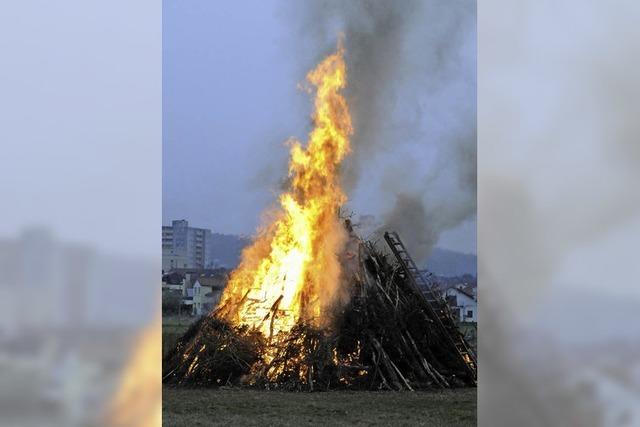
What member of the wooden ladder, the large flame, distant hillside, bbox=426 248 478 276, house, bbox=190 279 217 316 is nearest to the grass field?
house, bbox=190 279 217 316

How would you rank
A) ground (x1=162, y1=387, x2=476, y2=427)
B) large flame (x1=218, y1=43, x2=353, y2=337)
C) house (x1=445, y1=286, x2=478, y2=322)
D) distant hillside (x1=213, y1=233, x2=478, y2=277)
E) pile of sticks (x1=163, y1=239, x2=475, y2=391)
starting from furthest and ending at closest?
distant hillside (x1=213, y1=233, x2=478, y2=277) < house (x1=445, y1=286, x2=478, y2=322) < large flame (x1=218, y1=43, x2=353, y2=337) < pile of sticks (x1=163, y1=239, x2=475, y2=391) < ground (x1=162, y1=387, x2=476, y2=427)

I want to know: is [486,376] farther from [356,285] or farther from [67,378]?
[356,285]

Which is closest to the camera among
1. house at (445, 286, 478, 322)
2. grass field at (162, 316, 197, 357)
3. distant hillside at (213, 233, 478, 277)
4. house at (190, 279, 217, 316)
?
grass field at (162, 316, 197, 357)

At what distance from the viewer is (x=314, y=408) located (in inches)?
228

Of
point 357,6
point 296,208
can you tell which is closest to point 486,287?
point 296,208

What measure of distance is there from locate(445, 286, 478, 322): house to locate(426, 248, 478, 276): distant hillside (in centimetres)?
14

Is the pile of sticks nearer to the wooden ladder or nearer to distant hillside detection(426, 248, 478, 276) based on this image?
the wooden ladder

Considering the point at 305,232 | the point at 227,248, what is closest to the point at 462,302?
the point at 305,232

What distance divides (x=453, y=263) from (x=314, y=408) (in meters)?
2.21

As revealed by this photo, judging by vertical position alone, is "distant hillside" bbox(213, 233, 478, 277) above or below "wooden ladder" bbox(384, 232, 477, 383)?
above

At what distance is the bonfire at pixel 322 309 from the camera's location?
21.3 feet

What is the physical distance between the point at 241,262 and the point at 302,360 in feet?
3.32

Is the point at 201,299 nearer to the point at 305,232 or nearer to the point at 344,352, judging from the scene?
the point at 305,232

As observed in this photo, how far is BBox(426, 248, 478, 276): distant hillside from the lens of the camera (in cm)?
745
